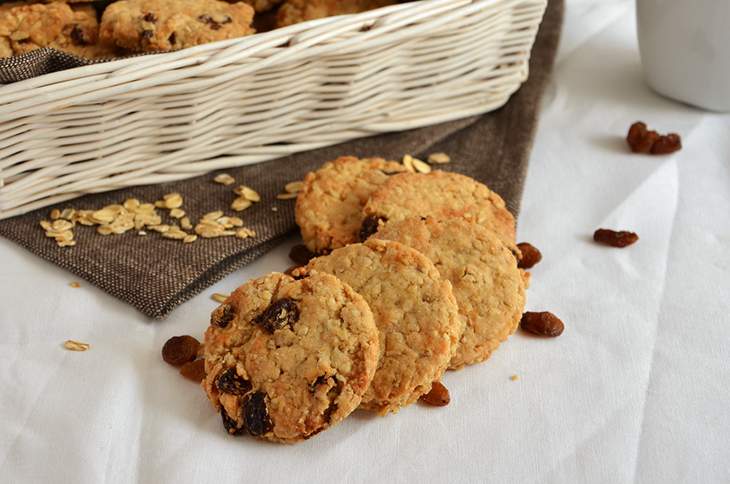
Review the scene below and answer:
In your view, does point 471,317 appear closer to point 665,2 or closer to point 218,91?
point 218,91

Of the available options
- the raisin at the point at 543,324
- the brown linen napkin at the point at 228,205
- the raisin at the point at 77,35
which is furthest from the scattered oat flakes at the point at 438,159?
the raisin at the point at 77,35

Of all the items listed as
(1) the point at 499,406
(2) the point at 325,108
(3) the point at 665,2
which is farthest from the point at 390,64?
(1) the point at 499,406

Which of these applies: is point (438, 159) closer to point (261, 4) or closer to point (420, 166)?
point (420, 166)

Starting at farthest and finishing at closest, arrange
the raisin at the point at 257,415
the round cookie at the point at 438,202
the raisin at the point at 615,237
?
the raisin at the point at 615,237 → the round cookie at the point at 438,202 → the raisin at the point at 257,415

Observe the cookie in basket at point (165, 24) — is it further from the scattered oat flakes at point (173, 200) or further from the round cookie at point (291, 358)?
the round cookie at point (291, 358)

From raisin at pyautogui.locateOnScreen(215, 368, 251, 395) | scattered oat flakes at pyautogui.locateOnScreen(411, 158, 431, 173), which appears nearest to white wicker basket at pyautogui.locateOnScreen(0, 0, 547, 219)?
scattered oat flakes at pyautogui.locateOnScreen(411, 158, 431, 173)

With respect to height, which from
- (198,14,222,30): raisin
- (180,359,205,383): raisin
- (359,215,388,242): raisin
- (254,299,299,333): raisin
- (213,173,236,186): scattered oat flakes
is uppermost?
(198,14,222,30): raisin

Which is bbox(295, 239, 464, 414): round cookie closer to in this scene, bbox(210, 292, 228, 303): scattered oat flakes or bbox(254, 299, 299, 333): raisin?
bbox(254, 299, 299, 333): raisin
